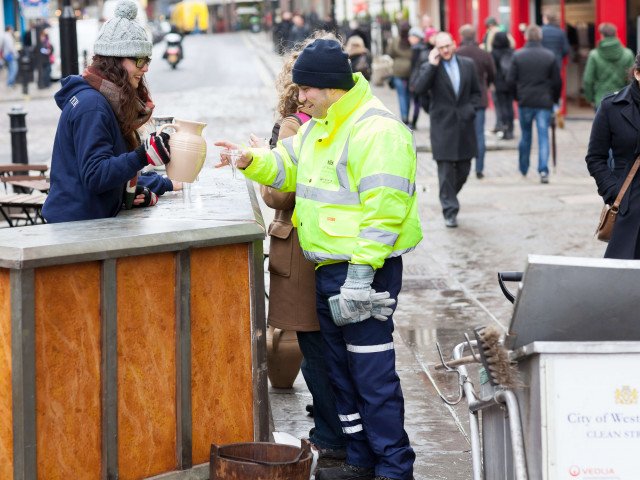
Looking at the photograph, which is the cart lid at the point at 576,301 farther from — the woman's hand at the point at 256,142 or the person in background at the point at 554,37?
the person in background at the point at 554,37

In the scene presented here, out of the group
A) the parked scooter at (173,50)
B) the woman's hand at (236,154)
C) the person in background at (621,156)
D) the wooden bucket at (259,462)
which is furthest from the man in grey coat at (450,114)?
the parked scooter at (173,50)

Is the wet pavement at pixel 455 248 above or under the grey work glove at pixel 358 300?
under

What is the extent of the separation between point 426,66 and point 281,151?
24.9 feet

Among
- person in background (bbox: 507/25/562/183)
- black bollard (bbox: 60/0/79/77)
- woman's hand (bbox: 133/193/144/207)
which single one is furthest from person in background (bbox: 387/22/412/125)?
woman's hand (bbox: 133/193/144/207)

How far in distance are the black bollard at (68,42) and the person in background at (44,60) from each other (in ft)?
76.0

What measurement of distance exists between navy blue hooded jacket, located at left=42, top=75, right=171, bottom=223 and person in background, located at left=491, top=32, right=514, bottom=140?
1654cm

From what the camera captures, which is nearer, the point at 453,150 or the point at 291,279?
the point at 291,279

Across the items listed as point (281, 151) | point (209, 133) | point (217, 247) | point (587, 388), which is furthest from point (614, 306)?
point (209, 133)

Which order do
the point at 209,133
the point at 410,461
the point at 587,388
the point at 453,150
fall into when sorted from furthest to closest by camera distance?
the point at 209,133 < the point at 453,150 < the point at 410,461 < the point at 587,388

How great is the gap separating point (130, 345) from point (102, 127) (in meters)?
1.00

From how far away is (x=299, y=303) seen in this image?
5652mm

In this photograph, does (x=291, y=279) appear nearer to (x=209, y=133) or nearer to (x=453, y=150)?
(x=453, y=150)

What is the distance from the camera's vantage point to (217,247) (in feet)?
15.4

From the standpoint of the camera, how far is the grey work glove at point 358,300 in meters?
4.86
